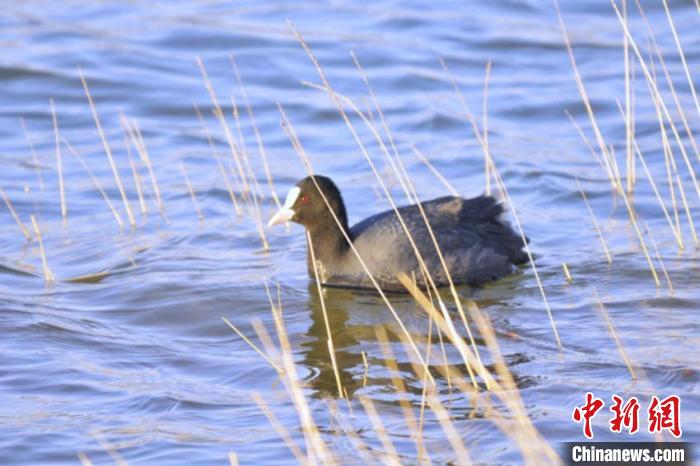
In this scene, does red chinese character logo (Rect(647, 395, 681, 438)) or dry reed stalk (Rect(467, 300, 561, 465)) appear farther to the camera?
red chinese character logo (Rect(647, 395, 681, 438))

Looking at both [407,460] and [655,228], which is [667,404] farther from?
[655,228]

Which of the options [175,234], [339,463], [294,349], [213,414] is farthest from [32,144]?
[339,463]

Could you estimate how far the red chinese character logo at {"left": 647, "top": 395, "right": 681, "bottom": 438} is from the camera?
549cm

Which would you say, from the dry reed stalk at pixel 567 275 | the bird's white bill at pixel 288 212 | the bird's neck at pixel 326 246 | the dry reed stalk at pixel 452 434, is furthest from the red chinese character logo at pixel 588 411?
the bird's white bill at pixel 288 212

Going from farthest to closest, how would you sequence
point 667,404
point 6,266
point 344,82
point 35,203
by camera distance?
point 344,82
point 35,203
point 6,266
point 667,404

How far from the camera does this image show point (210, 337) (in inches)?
287

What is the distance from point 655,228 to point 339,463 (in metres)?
4.39

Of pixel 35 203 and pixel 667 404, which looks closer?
pixel 667 404

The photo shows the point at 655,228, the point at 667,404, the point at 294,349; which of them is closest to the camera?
the point at 667,404

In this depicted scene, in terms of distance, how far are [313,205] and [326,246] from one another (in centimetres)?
27

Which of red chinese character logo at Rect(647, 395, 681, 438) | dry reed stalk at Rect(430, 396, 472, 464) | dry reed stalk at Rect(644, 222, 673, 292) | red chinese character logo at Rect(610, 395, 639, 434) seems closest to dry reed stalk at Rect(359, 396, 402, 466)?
dry reed stalk at Rect(430, 396, 472, 464)

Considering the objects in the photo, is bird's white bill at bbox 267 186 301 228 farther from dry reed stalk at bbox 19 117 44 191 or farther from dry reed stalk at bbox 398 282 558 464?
dry reed stalk at bbox 19 117 44 191

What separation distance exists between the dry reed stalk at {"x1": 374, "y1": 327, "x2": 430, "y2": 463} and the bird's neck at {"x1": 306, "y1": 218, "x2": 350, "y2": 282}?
3.19 ft

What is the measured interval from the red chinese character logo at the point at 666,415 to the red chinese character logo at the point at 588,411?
229mm
